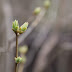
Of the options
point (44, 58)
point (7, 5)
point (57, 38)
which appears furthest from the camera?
point (57, 38)

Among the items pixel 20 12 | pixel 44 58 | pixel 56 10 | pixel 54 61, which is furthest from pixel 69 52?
pixel 20 12

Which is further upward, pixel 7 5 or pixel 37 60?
pixel 7 5

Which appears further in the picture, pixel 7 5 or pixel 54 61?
pixel 54 61

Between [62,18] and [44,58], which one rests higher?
[62,18]

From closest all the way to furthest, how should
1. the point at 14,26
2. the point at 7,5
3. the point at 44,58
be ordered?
1. the point at 14,26
2. the point at 7,5
3. the point at 44,58

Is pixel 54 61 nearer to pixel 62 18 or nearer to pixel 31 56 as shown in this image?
pixel 31 56

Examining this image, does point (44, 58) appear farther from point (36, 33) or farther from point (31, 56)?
point (36, 33)

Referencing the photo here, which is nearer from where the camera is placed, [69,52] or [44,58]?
[44,58]

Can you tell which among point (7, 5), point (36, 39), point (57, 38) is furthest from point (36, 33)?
point (7, 5)

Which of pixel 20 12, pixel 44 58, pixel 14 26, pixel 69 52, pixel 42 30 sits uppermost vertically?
pixel 20 12
